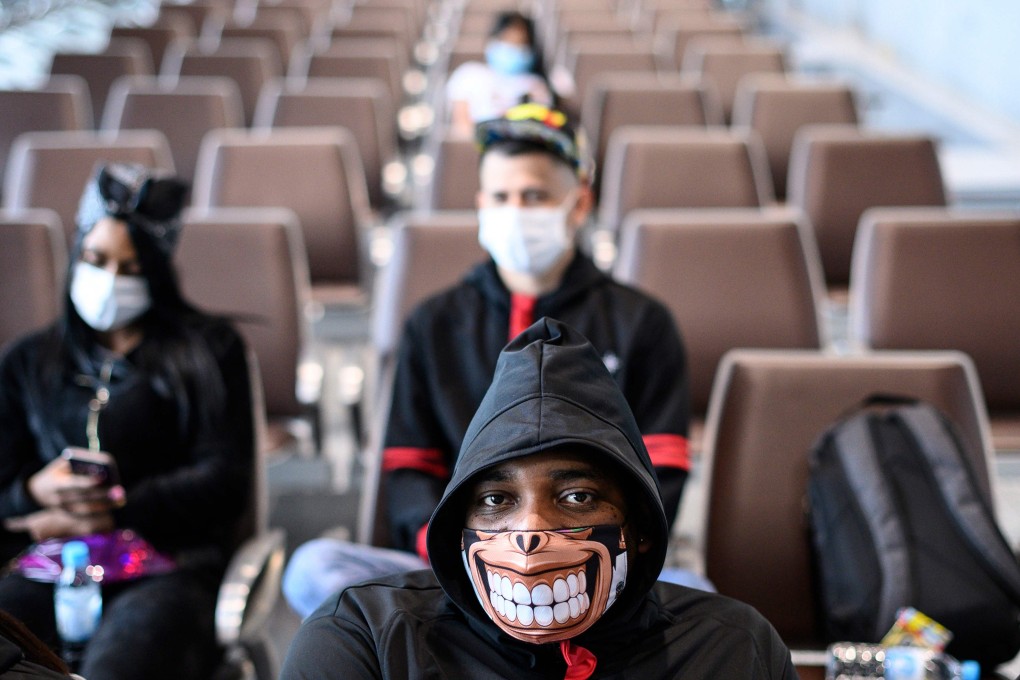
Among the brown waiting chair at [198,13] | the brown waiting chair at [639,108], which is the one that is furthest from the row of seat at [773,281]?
the brown waiting chair at [198,13]

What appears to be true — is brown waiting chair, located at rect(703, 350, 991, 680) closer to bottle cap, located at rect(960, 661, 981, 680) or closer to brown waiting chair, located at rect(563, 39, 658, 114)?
bottle cap, located at rect(960, 661, 981, 680)

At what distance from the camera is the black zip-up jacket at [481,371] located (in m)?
2.02

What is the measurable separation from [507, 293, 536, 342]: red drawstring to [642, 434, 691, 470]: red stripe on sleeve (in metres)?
0.31

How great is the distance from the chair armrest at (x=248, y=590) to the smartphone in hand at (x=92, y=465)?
263 mm

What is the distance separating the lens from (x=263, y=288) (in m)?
3.01

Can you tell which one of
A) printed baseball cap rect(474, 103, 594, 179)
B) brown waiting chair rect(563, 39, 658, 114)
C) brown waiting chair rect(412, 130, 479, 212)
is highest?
printed baseball cap rect(474, 103, 594, 179)

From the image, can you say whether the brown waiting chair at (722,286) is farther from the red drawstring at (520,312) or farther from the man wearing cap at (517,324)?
the red drawstring at (520,312)

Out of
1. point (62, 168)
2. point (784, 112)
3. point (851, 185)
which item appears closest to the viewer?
point (62, 168)

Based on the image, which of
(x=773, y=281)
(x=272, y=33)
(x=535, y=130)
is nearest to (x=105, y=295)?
(x=535, y=130)

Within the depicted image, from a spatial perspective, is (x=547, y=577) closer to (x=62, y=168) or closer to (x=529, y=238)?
(x=529, y=238)

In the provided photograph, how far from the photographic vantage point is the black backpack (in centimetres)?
173

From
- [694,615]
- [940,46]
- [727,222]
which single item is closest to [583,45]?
[940,46]

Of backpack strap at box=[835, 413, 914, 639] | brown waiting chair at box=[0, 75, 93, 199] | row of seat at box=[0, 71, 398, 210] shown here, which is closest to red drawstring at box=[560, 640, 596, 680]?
backpack strap at box=[835, 413, 914, 639]

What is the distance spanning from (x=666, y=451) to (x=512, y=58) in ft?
10.7
